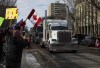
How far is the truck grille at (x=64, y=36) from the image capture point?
36312mm

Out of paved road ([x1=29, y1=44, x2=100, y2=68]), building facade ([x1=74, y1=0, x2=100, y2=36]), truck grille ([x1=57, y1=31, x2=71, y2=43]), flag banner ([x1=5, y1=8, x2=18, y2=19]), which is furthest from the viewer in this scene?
building facade ([x1=74, y1=0, x2=100, y2=36])

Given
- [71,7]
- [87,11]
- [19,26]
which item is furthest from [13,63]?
[71,7]

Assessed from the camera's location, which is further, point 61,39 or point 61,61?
point 61,39

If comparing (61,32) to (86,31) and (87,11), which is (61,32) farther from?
(86,31)

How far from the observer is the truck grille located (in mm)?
36312

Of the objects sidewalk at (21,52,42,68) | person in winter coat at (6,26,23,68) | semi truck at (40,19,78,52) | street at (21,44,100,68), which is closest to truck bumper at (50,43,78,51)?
semi truck at (40,19,78,52)

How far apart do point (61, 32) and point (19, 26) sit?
26.7m

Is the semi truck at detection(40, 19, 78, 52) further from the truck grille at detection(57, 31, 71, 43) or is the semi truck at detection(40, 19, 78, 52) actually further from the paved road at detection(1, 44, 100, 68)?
the paved road at detection(1, 44, 100, 68)

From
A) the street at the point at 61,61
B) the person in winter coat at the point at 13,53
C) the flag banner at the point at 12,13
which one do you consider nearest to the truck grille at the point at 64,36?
the street at the point at 61,61

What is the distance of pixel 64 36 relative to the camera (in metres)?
36.7

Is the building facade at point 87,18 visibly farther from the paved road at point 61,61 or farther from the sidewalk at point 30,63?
the sidewalk at point 30,63

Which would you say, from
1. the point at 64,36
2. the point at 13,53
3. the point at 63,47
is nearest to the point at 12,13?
the point at 13,53

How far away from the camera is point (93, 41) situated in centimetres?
5666

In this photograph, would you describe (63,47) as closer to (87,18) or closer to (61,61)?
(61,61)
